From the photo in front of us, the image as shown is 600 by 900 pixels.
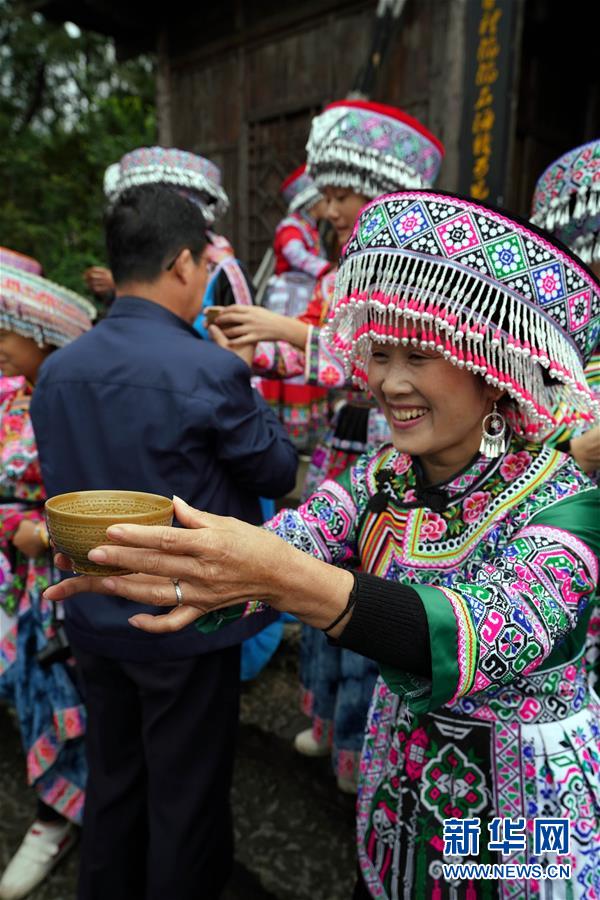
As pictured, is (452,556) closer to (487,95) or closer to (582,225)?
(582,225)

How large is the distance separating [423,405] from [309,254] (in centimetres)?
304

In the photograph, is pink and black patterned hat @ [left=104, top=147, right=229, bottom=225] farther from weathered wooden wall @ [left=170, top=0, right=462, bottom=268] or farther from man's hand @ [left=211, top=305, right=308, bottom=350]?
weathered wooden wall @ [left=170, top=0, right=462, bottom=268]

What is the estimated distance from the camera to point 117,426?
5.79 ft

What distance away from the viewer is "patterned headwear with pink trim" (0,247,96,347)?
7.78 ft

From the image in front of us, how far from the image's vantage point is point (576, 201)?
1942 millimetres

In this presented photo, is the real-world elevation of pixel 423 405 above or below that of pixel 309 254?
below

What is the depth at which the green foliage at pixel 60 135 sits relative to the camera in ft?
34.6

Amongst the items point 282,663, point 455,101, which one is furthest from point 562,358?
point 455,101

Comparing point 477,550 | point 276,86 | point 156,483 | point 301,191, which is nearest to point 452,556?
point 477,550

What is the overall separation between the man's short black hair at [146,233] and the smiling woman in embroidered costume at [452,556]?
77cm

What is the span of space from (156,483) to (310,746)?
161 cm

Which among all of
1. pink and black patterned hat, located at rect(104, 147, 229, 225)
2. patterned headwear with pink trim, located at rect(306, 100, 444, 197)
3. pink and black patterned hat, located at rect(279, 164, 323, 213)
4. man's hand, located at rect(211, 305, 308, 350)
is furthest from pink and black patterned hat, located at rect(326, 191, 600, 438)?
pink and black patterned hat, located at rect(279, 164, 323, 213)

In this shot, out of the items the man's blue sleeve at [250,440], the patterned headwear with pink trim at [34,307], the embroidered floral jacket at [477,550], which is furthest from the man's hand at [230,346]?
the embroidered floral jacket at [477,550]

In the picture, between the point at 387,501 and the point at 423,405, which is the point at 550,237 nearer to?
the point at 423,405
